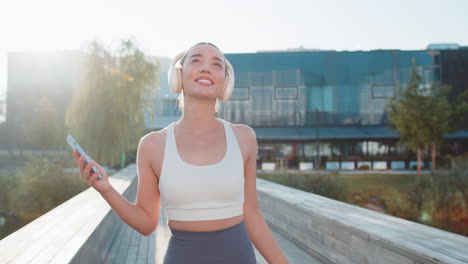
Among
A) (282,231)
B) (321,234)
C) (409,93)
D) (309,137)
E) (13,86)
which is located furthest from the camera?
(13,86)

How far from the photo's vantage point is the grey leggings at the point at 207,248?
160 centimetres

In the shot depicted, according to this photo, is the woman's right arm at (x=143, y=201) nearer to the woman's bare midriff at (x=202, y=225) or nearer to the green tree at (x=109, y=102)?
the woman's bare midriff at (x=202, y=225)

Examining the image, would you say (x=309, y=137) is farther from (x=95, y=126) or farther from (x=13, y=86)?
(x=13, y=86)

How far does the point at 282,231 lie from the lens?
7316 millimetres

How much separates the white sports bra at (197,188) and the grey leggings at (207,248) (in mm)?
66

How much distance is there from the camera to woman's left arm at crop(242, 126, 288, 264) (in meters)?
1.83

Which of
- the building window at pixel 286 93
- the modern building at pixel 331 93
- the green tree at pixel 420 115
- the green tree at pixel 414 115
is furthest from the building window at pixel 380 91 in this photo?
the green tree at pixel 414 115

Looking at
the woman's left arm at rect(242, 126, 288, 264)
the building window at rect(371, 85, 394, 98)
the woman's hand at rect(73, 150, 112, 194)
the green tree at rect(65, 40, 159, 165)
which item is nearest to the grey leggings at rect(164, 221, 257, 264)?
the woman's left arm at rect(242, 126, 288, 264)

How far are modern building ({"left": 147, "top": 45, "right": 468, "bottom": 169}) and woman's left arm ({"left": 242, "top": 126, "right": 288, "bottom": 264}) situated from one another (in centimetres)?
3390

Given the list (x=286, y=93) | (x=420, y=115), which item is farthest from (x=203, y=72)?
(x=286, y=93)

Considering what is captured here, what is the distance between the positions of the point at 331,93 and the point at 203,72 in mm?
35477

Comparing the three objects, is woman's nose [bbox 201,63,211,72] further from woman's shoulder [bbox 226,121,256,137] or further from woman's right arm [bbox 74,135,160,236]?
woman's right arm [bbox 74,135,160,236]

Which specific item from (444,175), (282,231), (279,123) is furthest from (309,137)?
(282,231)

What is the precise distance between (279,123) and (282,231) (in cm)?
2918
